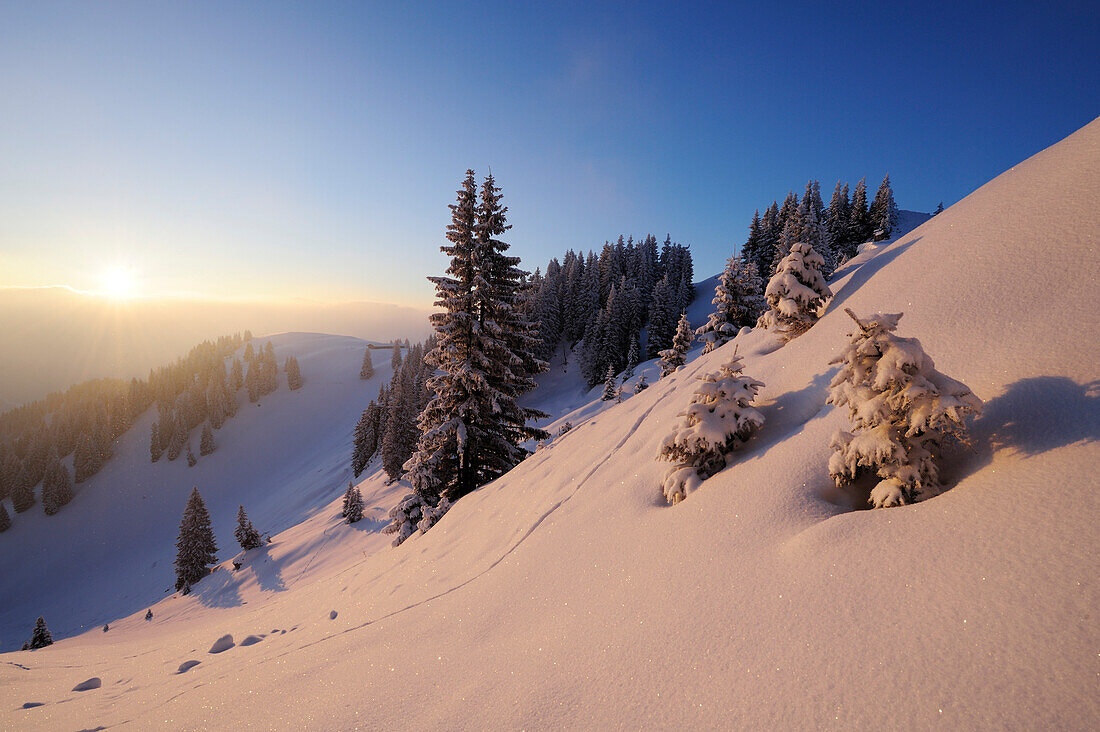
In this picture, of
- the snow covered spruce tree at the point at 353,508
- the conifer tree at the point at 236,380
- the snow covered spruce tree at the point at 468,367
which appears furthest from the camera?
the conifer tree at the point at 236,380

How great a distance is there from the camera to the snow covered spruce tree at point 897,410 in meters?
3.04

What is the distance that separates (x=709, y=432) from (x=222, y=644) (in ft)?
31.8

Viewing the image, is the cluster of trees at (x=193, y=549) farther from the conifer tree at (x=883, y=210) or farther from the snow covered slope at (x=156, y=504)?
the conifer tree at (x=883, y=210)

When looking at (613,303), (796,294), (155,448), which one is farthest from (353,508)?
(155,448)

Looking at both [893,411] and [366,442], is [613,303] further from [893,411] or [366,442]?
[893,411]

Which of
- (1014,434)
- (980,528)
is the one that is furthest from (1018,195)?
(980,528)

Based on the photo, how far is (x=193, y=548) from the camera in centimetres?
3650

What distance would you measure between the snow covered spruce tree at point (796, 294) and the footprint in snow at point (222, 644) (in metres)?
12.2

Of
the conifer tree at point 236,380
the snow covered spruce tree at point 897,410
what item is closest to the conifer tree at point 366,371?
the conifer tree at point 236,380

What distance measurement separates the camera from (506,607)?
4441 mm

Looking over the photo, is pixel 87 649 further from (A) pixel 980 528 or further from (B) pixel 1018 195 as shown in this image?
(B) pixel 1018 195

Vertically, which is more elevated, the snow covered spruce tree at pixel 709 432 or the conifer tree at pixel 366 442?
the snow covered spruce tree at pixel 709 432

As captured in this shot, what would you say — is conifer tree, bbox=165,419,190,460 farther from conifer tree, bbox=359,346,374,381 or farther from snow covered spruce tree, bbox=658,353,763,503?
snow covered spruce tree, bbox=658,353,763,503

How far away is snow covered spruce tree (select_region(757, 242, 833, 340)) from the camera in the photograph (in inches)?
296
